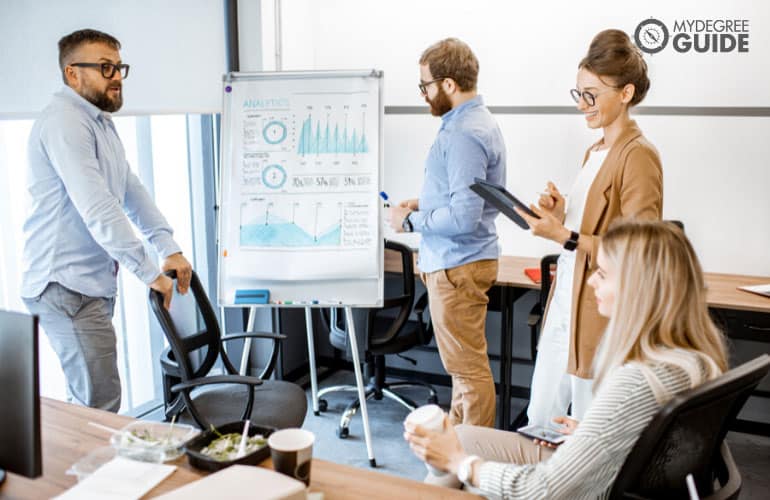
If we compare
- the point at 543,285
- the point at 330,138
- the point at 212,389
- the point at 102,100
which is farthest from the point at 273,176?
the point at 543,285

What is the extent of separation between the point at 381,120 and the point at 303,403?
1166 mm

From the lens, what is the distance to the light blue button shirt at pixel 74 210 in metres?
2.17

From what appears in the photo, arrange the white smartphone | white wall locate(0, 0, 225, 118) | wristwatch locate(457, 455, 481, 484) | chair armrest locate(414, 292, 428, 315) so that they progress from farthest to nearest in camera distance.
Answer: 1. chair armrest locate(414, 292, 428, 315)
2. white wall locate(0, 0, 225, 118)
3. the white smartphone
4. wristwatch locate(457, 455, 481, 484)

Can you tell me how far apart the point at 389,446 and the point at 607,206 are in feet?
5.24

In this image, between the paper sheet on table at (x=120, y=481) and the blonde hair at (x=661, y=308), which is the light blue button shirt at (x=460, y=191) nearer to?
the blonde hair at (x=661, y=308)

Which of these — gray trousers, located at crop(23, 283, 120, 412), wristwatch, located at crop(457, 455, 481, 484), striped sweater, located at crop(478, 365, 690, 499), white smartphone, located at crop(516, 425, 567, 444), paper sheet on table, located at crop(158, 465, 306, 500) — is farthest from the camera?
gray trousers, located at crop(23, 283, 120, 412)

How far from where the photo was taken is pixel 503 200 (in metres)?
2.27

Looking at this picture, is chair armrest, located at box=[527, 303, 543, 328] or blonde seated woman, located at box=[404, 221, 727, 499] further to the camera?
chair armrest, located at box=[527, 303, 543, 328]

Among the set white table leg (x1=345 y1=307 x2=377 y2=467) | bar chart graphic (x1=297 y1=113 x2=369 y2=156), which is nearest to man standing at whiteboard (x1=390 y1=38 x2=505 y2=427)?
bar chart graphic (x1=297 y1=113 x2=369 y2=156)

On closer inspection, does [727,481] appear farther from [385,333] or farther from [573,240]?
[385,333]

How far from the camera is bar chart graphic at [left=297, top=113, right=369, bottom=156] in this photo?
2.81m

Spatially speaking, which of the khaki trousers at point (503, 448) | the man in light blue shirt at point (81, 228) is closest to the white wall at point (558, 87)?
the man in light blue shirt at point (81, 228)

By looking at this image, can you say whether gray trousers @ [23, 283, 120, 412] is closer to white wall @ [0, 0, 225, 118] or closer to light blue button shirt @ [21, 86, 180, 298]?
light blue button shirt @ [21, 86, 180, 298]

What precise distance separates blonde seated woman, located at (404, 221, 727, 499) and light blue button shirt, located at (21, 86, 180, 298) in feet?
4.28
